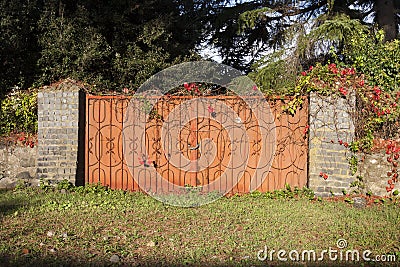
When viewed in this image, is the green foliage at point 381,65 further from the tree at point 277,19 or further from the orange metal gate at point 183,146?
the tree at point 277,19

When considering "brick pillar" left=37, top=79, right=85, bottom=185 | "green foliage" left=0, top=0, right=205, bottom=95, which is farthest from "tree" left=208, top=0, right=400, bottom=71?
"brick pillar" left=37, top=79, right=85, bottom=185

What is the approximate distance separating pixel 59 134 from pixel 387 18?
791 cm

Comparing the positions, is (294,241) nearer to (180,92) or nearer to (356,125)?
(356,125)

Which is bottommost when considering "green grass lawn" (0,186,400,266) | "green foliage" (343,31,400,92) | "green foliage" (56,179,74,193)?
"green grass lawn" (0,186,400,266)

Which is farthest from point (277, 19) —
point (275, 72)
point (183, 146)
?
point (183, 146)

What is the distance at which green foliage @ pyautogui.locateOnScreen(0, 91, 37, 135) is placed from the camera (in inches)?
252

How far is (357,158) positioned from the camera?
5730 millimetres

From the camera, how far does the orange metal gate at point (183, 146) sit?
6062 mm

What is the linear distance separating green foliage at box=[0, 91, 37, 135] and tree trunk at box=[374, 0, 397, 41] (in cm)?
792

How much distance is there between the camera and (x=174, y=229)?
419 centimetres

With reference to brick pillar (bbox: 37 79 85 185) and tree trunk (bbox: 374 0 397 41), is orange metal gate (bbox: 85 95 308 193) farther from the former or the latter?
tree trunk (bbox: 374 0 397 41)

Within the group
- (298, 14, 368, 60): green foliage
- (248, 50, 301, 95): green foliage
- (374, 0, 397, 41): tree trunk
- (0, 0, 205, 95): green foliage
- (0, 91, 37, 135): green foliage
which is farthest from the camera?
(374, 0, 397, 41): tree trunk
